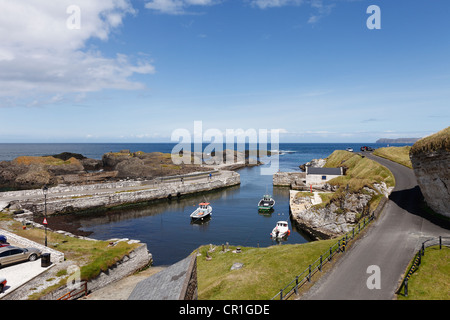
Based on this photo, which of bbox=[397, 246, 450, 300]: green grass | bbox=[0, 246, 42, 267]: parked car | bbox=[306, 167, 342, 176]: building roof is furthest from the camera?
bbox=[306, 167, 342, 176]: building roof

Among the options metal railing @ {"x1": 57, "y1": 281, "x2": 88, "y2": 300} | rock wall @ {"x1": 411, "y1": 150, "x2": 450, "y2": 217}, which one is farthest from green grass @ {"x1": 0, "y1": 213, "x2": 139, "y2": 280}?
rock wall @ {"x1": 411, "y1": 150, "x2": 450, "y2": 217}

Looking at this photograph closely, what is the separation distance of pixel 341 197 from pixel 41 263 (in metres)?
37.4

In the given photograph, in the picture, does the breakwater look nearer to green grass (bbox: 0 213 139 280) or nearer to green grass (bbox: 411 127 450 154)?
green grass (bbox: 0 213 139 280)

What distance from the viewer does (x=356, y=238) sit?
23.0 meters

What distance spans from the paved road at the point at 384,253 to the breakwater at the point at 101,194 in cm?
4961

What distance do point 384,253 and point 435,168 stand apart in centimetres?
1216

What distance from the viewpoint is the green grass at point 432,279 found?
1473cm

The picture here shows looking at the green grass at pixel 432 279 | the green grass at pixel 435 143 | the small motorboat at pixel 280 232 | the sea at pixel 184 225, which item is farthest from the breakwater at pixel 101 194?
the green grass at pixel 432 279

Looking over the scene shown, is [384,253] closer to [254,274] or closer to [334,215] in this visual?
[254,274]

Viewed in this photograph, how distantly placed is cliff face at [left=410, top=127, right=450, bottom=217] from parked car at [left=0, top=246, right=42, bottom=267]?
39.0 metres

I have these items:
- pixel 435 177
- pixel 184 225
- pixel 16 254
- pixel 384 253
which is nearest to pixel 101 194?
pixel 184 225

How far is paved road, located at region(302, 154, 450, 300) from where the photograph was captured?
1523 centimetres
